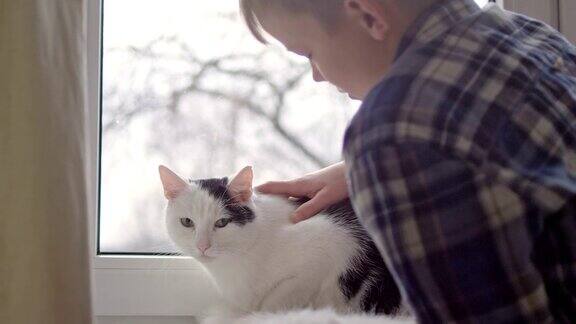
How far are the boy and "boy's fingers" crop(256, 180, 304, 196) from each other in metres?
0.57

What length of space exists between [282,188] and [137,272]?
0.34 metres

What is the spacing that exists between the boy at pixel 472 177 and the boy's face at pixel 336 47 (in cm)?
13

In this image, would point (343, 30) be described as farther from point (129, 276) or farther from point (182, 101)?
point (129, 276)

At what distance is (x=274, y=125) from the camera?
1.40 m

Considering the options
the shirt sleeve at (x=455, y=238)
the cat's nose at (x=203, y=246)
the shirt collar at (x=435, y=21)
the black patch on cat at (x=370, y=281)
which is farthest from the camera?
the cat's nose at (x=203, y=246)

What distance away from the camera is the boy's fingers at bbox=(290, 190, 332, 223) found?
121 cm

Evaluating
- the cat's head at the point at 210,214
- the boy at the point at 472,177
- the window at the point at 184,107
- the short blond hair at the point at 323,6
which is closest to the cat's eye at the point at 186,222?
the cat's head at the point at 210,214

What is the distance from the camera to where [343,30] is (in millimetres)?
866

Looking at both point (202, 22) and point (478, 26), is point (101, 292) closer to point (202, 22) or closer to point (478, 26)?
point (202, 22)

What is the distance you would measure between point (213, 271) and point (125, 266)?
203 millimetres

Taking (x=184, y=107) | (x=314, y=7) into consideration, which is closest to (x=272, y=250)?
(x=184, y=107)

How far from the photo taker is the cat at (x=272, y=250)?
42.9 inches

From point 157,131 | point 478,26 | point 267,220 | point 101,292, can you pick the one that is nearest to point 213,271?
point 267,220

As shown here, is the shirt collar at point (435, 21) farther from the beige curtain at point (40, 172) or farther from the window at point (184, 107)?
the window at point (184, 107)
